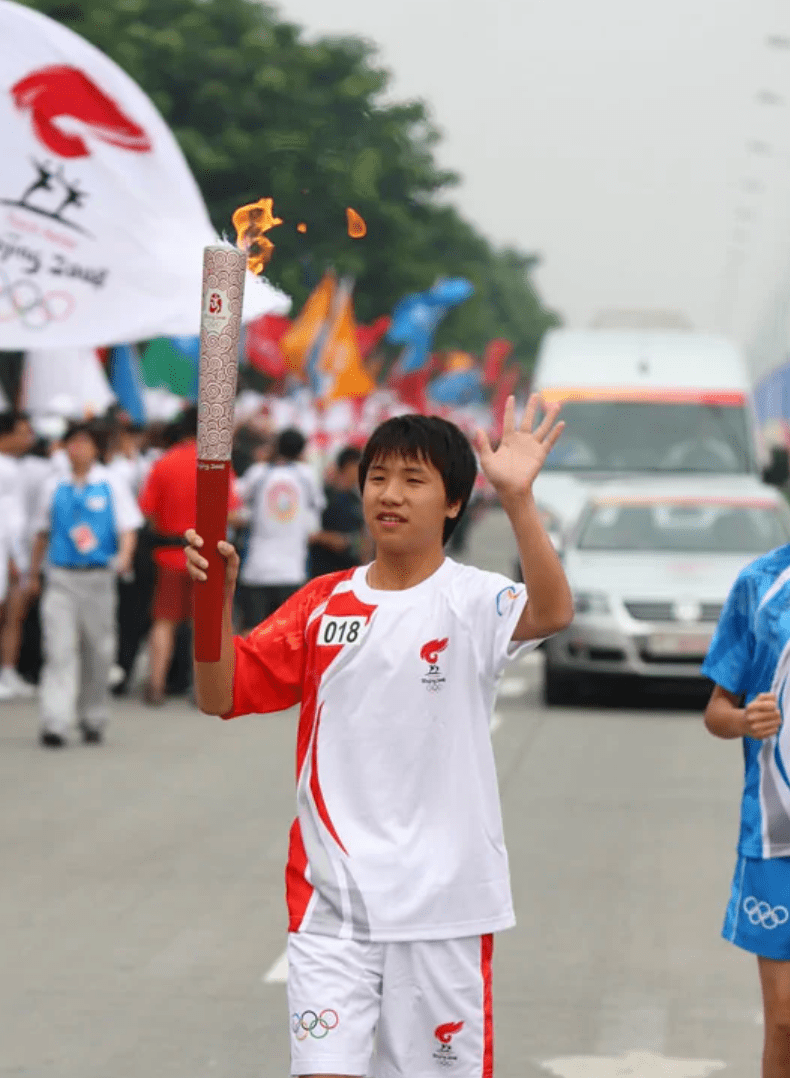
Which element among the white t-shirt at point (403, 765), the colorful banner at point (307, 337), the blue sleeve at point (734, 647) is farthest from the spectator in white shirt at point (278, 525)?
the colorful banner at point (307, 337)

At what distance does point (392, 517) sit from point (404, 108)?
125 centimetres

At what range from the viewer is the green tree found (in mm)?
4715

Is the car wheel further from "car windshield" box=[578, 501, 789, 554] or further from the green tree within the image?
the green tree

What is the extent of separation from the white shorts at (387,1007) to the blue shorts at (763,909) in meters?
0.67

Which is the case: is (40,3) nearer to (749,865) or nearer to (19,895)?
(19,895)

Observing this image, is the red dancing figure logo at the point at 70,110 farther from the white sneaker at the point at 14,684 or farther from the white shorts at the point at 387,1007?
the white sneaker at the point at 14,684

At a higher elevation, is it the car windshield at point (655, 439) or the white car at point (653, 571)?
the car windshield at point (655, 439)

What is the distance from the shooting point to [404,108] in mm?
5051

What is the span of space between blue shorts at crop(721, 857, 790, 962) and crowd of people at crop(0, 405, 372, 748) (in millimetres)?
8258

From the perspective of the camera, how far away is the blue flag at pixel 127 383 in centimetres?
2594

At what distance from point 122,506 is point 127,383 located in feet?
45.4

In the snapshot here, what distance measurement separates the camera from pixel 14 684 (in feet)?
51.1

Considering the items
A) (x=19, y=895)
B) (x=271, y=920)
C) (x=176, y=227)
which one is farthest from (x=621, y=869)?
(x=176, y=227)

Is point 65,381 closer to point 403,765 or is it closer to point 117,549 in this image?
point 117,549
